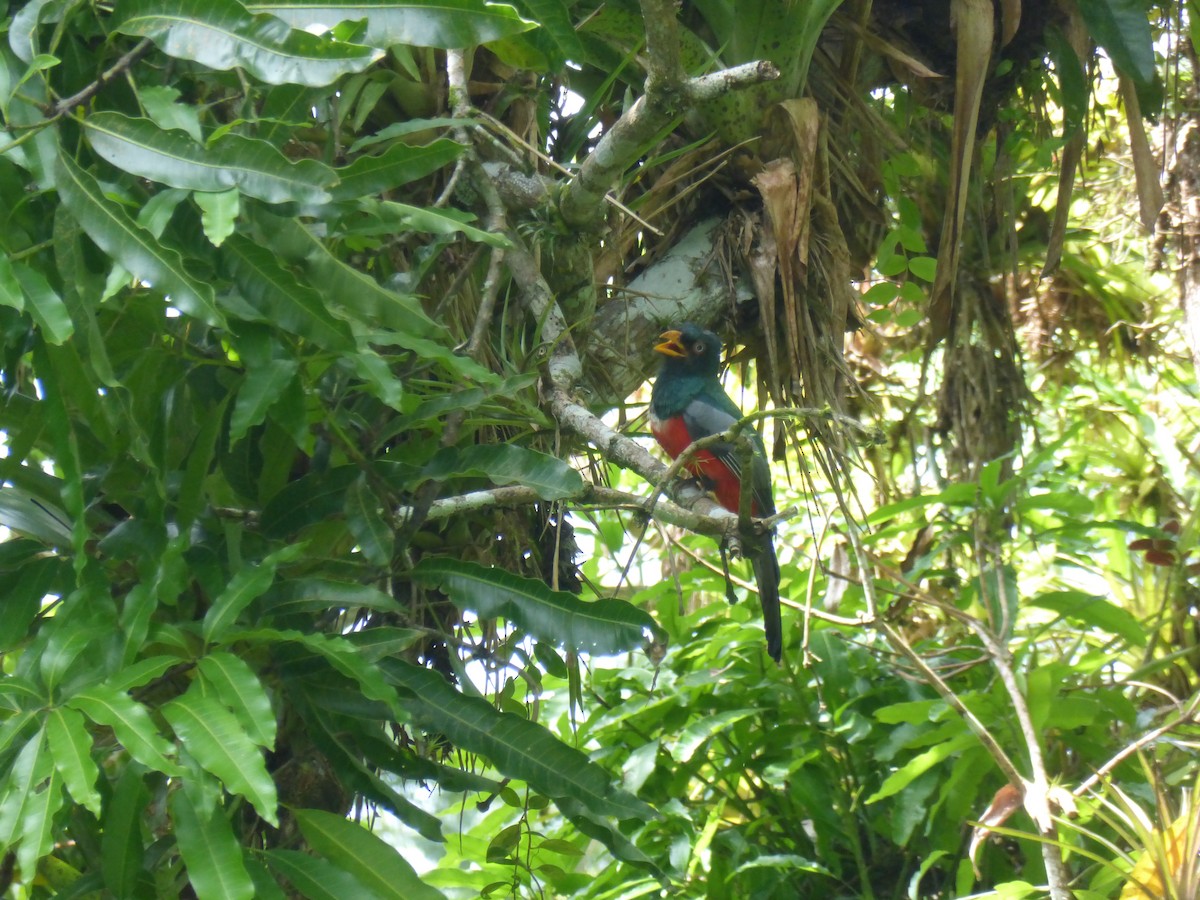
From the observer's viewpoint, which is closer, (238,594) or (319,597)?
(238,594)

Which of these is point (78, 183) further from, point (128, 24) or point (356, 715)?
point (356, 715)

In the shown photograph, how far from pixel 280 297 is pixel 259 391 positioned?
15cm

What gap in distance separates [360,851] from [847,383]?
6.65ft

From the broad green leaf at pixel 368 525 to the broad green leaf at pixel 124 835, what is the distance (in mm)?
512

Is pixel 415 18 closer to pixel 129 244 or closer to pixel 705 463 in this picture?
pixel 129 244

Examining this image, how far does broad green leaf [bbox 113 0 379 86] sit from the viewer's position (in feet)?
5.36

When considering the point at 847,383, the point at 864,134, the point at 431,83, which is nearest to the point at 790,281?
the point at 847,383

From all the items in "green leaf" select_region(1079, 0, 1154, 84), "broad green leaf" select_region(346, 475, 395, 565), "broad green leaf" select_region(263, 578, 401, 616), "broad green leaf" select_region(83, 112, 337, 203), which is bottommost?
"broad green leaf" select_region(263, 578, 401, 616)

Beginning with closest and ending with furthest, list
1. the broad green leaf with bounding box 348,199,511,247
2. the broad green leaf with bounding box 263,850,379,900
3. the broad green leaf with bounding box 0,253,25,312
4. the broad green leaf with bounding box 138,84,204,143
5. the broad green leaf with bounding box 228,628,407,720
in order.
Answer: the broad green leaf with bounding box 0,253,25,312
the broad green leaf with bounding box 138,84,204,143
the broad green leaf with bounding box 228,628,407,720
the broad green leaf with bounding box 263,850,379,900
the broad green leaf with bounding box 348,199,511,247

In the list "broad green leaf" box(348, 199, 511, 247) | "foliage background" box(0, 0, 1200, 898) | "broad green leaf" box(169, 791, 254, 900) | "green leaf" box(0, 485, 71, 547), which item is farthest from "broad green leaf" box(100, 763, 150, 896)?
"broad green leaf" box(348, 199, 511, 247)

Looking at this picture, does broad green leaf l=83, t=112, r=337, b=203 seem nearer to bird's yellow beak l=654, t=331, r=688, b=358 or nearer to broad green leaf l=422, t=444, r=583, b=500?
broad green leaf l=422, t=444, r=583, b=500

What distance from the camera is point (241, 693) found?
175 cm

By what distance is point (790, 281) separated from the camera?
323 cm

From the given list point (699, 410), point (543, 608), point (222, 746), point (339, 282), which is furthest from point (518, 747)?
point (699, 410)
